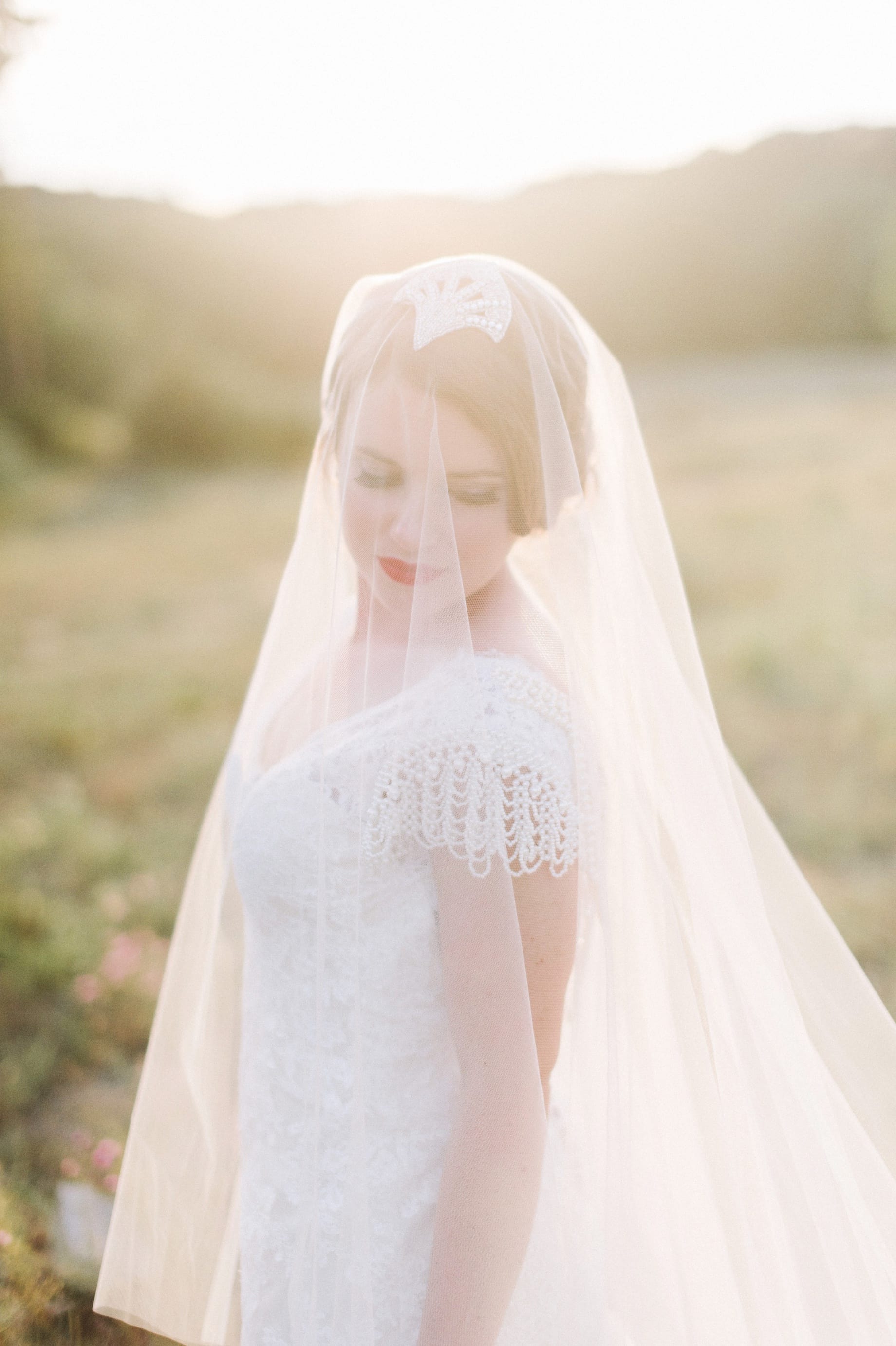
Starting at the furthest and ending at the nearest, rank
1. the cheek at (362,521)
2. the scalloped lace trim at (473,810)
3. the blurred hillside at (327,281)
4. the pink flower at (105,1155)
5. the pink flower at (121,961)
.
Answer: the blurred hillside at (327,281)
the pink flower at (121,961)
the pink flower at (105,1155)
the cheek at (362,521)
the scalloped lace trim at (473,810)

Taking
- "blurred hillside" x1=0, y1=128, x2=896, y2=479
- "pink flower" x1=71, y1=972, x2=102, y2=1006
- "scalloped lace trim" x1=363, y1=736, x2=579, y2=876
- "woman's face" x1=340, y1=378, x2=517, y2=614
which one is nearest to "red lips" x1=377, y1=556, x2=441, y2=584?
"woman's face" x1=340, y1=378, x2=517, y2=614

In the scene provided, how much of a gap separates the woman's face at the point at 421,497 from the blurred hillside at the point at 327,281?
10.8 metres

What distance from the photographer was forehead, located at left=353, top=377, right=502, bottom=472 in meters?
1.42

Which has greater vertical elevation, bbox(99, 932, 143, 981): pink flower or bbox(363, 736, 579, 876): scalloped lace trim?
bbox(363, 736, 579, 876): scalloped lace trim

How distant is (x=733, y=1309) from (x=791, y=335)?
20.0 metres

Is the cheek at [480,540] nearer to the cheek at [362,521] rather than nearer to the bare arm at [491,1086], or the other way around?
the cheek at [362,521]

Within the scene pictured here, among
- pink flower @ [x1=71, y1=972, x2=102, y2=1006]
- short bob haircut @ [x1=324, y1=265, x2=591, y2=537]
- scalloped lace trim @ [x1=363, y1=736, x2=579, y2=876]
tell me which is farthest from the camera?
pink flower @ [x1=71, y1=972, x2=102, y2=1006]

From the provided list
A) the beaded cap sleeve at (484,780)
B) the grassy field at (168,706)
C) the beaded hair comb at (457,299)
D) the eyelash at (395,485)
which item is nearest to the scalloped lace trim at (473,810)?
the beaded cap sleeve at (484,780)

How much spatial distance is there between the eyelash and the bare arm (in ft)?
1.75

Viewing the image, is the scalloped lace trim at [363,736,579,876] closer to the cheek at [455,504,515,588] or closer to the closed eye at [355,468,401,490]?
the cheek at [455,504,515,588]

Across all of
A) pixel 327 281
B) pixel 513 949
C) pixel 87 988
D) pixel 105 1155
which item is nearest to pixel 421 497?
pixel 513 949

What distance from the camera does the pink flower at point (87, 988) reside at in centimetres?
320

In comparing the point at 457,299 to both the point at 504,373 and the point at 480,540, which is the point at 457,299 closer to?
the point at 504,373

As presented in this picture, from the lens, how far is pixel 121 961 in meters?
3.36
